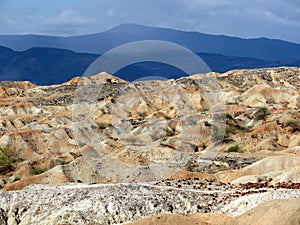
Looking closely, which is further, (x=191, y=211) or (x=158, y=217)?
(x=191, y=211)

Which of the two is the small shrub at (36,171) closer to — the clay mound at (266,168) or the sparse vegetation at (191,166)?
the sparse vegetation at (191,166)

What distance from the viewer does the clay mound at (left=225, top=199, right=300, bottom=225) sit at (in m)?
14.9

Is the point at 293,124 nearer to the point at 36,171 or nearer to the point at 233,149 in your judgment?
the point at 233,149

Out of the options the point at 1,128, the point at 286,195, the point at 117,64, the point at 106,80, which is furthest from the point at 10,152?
the point at 106,80

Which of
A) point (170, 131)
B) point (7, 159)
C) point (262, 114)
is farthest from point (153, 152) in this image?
point (262, 114)

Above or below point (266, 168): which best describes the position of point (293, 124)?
below

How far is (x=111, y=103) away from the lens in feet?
275

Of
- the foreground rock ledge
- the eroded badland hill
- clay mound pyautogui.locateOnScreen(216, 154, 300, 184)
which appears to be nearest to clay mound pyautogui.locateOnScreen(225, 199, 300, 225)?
the eroded badland hill

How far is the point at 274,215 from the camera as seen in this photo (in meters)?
15.3

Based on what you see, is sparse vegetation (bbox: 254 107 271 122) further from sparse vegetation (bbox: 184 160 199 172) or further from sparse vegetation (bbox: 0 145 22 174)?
sparse vegetation (bbox: 0 145 22 174)

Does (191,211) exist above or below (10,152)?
above

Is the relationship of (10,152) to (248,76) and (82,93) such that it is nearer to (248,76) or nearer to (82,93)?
(82,93)

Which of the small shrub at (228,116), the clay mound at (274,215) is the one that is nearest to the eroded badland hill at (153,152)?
the clay mound at (274,215)

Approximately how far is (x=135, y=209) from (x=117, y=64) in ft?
66.4
